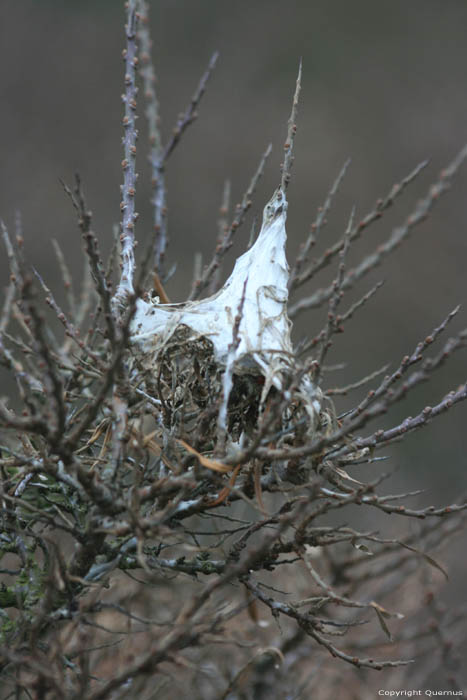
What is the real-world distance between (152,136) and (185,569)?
625mm

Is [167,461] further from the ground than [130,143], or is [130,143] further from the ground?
[130,143]

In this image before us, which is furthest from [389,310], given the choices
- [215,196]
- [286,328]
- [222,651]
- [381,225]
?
[286,328]

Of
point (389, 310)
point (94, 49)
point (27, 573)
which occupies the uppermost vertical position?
point (94, 49)

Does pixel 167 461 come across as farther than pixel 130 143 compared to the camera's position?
No

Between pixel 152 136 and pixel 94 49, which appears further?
pixel 94 49

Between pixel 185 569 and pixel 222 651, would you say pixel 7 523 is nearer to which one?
pixel 185 569

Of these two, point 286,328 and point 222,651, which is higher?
point 286,328

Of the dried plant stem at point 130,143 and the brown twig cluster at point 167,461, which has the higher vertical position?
the dried plant stem at point 130,143

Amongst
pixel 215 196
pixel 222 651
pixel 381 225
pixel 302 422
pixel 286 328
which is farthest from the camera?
pixel 215 196

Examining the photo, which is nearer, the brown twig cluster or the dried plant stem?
the brown twig cluster

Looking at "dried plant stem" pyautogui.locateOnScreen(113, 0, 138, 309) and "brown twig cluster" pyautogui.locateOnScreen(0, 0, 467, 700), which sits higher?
"dried plant stem" pyautogui.locateOnScreen(113, 0, 138, 309)

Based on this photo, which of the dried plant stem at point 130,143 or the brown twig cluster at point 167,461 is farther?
the dried plant stem at point 130,143

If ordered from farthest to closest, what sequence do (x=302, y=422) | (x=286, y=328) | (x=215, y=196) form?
(x=215, y=196) < (x=286, y=328) < (x=302, y=422)

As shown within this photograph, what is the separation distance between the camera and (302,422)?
2.94 feet
